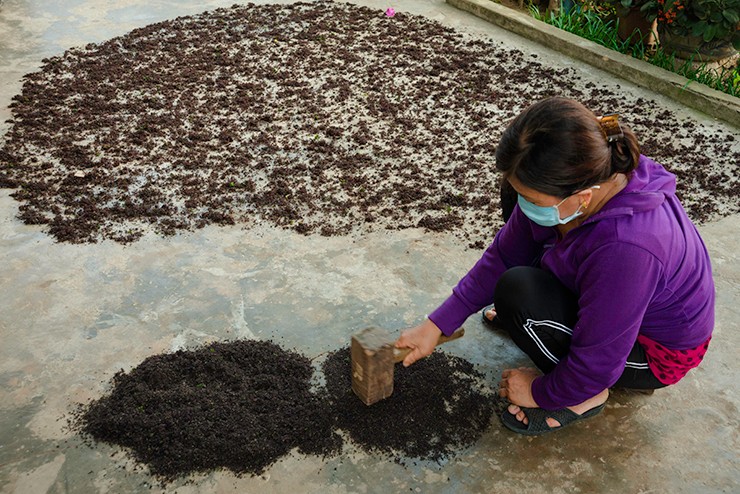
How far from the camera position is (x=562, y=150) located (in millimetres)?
1519

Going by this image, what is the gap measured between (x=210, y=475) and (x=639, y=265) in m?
1.34

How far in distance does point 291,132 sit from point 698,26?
283 centimetres

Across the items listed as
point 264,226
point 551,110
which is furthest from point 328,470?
point 264,226

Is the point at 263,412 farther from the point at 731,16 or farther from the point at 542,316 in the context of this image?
the point at 731,16

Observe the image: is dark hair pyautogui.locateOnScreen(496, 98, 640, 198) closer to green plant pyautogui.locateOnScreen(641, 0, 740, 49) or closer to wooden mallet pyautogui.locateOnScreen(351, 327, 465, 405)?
wooden mallet pyautogui.locateOnScreen(351, 327, 465, 405)

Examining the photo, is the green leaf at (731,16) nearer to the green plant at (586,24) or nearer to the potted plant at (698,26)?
the potted plant at (698,26)

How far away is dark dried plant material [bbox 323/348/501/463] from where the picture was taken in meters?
1.96

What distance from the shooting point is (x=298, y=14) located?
5.64 m

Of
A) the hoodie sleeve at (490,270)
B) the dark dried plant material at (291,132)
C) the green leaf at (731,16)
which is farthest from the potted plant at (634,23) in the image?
the hoodie sleeve at (490,270)

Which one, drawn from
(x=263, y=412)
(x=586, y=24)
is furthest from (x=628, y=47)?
(x=263, y=412)

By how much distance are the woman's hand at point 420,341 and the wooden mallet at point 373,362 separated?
0.02 m

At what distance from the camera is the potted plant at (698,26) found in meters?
4.12

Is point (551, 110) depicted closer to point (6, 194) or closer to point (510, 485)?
point (510, 485)

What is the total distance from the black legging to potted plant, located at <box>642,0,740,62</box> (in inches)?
126
